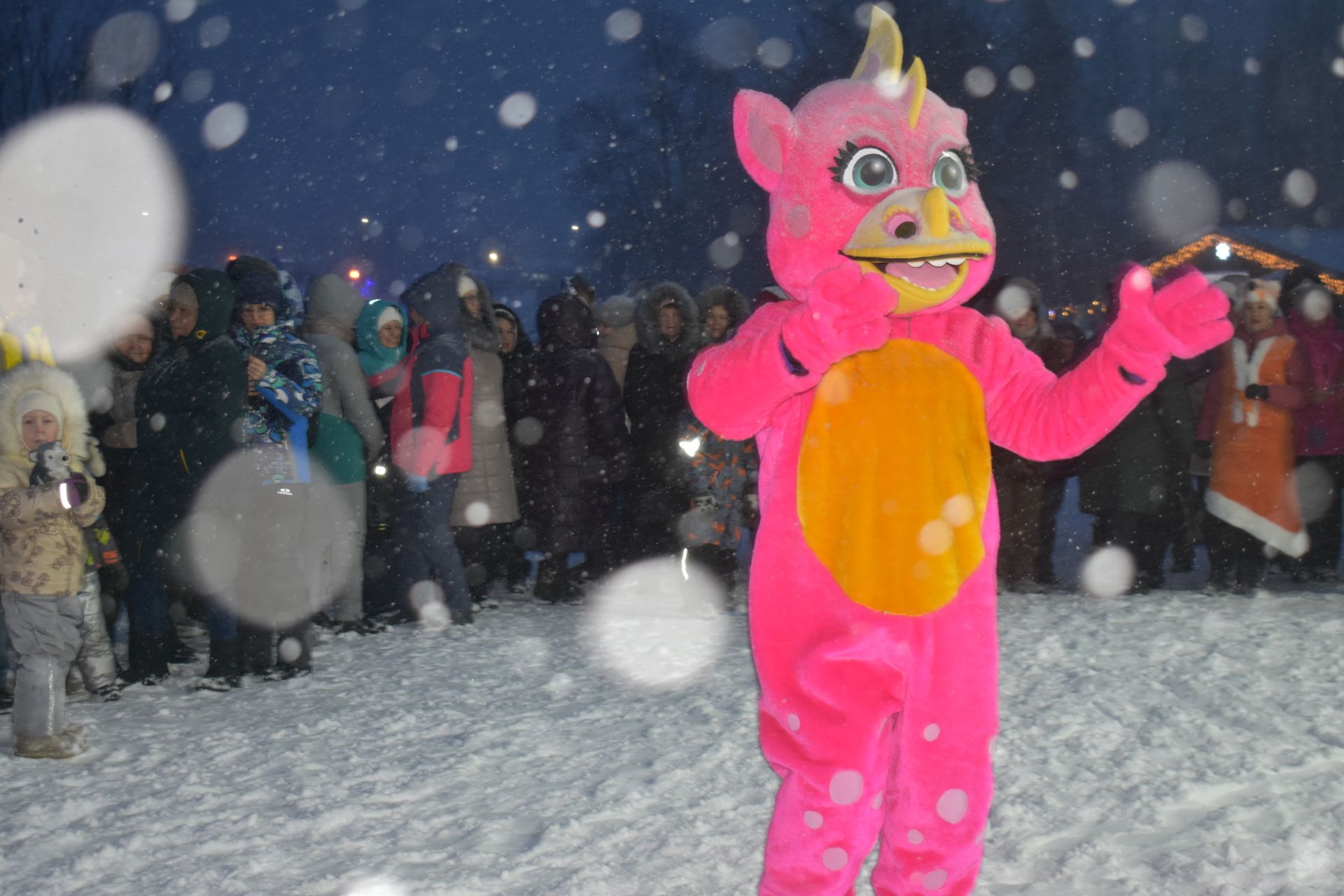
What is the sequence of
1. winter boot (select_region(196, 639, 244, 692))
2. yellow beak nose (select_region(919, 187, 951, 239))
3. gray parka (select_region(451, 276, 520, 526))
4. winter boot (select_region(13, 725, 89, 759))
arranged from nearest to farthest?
yellow beak nose (select_region(919, 187, 951, 239)) < winter boot (select_region(13, 725, 89, 759)) < winter boot (select_region(196, 639, 244, 692)) < gray parka (select_region(451, 276, 520, 526))

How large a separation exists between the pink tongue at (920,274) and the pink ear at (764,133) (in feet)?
1.18

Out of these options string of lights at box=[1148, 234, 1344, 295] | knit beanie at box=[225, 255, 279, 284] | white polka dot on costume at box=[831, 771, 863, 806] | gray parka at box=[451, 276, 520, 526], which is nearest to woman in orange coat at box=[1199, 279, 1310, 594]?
gray parka at box=[451, 276, 520, 526]

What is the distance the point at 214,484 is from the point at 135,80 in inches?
647

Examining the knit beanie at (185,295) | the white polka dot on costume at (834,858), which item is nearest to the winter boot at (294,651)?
the knit beanie at (185,295)

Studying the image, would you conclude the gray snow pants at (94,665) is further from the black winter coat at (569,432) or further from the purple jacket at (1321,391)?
the purple jacket at (1321,391)

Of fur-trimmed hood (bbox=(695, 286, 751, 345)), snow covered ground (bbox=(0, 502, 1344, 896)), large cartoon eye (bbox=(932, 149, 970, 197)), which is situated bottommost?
snow covered ground (bbox=(0, 502, 1344, 896))

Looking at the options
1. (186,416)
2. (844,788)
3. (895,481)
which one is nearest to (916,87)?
(895,481)

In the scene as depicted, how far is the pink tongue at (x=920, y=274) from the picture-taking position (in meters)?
2.23

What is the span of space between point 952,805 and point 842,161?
4.41ft

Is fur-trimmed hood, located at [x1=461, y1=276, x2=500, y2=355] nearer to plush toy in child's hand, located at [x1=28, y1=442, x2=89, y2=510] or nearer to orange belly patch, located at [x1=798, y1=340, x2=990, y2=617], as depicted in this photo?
plush toy in child's hand, located at [x1=28, y1=442, x2=89, y2=510]

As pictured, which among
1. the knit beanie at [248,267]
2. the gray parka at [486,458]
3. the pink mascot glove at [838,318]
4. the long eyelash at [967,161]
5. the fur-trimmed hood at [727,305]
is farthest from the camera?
the fur-trimmed hood at [727,305]

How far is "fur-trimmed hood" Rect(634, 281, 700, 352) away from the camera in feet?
21.8

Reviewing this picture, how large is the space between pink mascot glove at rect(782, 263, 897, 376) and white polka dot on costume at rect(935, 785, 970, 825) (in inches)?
34.8

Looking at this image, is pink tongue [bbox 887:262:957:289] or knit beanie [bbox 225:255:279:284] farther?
knit beanie [bbox 225:255:279:284]
